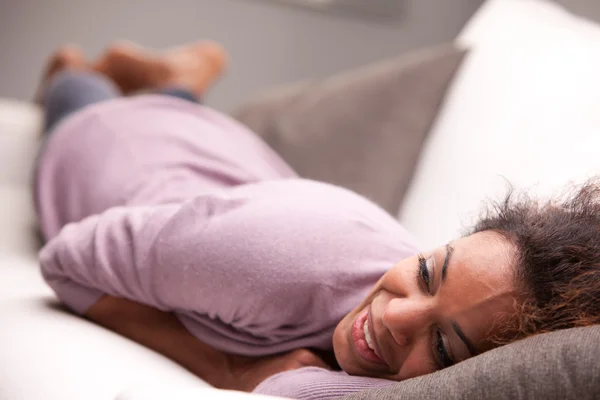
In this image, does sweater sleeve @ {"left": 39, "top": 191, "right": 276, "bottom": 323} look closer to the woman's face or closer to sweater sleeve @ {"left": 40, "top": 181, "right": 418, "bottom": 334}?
sweater sleeve @ {"left": 40, "top": 181, "right": 418, "bottom": 334}

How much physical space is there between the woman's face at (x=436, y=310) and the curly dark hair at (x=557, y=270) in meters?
0.02

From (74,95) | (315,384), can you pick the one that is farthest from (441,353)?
(74,95)

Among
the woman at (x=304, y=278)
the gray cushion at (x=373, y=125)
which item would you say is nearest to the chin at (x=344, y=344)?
the woman at (x=304, y=278)

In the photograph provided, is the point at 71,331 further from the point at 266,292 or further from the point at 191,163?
the point at 191,163

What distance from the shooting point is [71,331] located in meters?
0.91

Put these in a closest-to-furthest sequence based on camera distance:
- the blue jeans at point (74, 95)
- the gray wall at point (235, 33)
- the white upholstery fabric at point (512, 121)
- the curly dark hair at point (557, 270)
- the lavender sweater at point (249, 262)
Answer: the curly dark hair at point (557, 270) < the lavender sweater at point (249, 262) < the white upholstery fabric at point (512, 121) < the blue jeans at point (74, 95) < the gray wall at point (235, 33)

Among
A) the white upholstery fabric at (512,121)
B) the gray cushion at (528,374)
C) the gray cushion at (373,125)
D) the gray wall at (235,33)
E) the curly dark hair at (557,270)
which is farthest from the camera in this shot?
the gray wall at (235,33)

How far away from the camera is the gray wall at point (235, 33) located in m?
2.96

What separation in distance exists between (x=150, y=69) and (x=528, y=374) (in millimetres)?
1844

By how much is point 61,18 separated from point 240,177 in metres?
1.91

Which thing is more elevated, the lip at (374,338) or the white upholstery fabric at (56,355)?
the lip at (374,338)

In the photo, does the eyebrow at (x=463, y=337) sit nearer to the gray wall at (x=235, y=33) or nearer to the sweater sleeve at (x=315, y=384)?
the sweater sleeve at (x=315, y=384)

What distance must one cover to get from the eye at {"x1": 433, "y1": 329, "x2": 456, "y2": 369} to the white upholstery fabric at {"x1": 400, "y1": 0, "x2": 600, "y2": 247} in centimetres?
30

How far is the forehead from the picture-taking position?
2.35 feet
